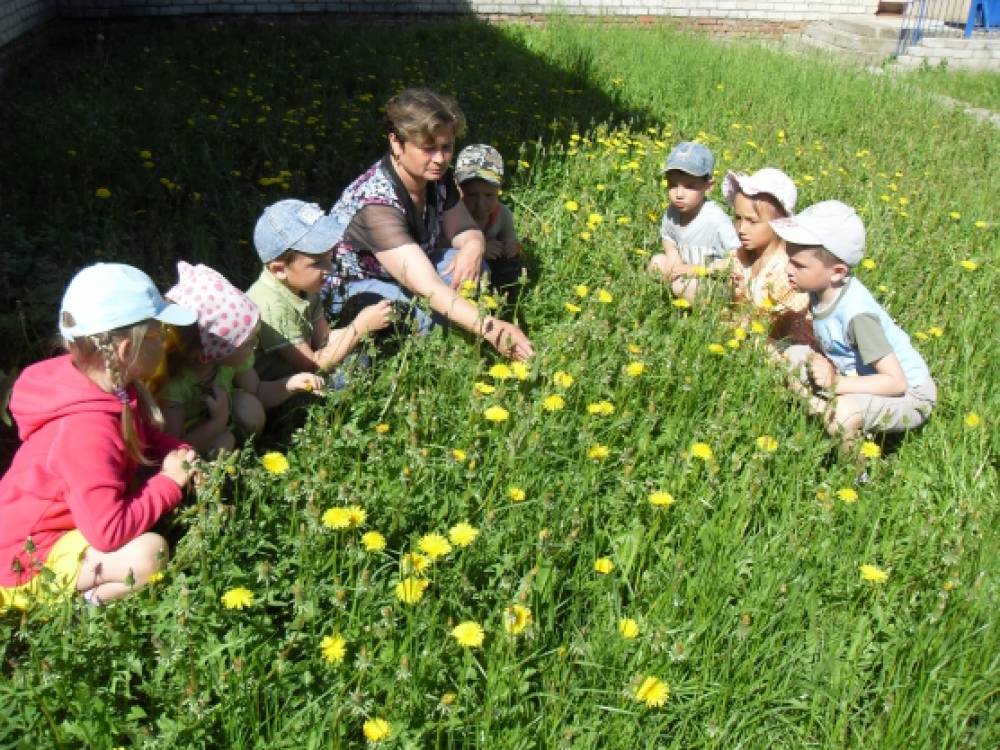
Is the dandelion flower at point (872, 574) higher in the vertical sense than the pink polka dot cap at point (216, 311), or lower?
lower

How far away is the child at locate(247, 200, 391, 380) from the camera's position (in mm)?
2914

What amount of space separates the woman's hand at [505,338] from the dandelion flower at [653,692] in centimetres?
139

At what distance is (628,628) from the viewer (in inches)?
79.4

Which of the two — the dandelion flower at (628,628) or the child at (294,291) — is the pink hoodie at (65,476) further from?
the dandelion flower at (628,628)

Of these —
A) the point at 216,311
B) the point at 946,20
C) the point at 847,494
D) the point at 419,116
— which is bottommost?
the point at 946,20

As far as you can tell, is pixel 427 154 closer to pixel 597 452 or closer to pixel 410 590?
pixel 597 452

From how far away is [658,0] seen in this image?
40.8 feet

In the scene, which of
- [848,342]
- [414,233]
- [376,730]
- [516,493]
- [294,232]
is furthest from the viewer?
[414,233]

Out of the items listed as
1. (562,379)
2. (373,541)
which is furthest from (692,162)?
(373,541)

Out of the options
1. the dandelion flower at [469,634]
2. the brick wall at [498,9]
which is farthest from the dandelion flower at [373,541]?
the brick wall at [498,9]

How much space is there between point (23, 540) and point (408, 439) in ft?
3.26

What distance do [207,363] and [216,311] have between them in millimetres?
162

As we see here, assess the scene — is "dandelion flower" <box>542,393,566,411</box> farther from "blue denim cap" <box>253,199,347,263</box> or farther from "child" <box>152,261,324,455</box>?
"blue denim cap" <box>253,199,347,263</box>

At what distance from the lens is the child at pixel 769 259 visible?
3.60 metres
